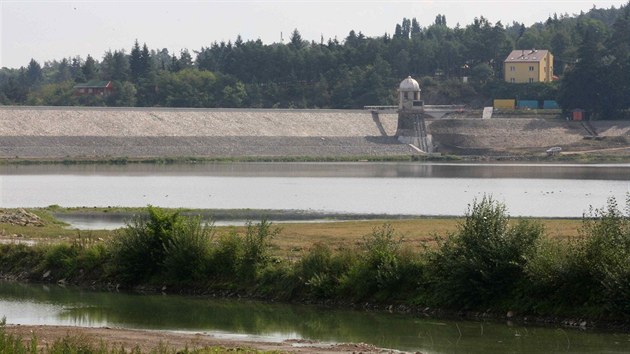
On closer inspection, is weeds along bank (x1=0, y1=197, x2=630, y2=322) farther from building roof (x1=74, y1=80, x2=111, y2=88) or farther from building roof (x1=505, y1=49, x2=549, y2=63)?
building roof (x1=74, y1=80, x2=111, y2=88)

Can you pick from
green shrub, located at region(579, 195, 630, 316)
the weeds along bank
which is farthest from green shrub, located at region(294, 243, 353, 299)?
green shrub, located at region(579, 195, 630, 316)

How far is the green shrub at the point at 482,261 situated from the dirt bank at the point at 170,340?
19.3ft

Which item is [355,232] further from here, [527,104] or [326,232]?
[527,104]

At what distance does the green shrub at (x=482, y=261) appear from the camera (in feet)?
109

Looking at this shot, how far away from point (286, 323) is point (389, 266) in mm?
3728

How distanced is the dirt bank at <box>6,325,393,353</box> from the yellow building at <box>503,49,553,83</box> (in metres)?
148

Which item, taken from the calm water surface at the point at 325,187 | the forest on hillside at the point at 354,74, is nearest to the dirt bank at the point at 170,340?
the calm water surface at the point at 325,187

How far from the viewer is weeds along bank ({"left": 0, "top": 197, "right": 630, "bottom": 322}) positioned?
3209 centimetres

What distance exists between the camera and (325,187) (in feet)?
289

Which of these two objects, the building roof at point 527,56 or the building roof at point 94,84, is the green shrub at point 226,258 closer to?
the building roof at point 527,56

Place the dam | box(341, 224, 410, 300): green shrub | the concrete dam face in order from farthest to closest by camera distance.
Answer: the dam
the concrete dam face
box(341, 224, 410, 300): green shrub

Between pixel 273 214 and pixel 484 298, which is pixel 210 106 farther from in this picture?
pixel 484 298

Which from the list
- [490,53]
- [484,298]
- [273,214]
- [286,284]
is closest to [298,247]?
[286,284]

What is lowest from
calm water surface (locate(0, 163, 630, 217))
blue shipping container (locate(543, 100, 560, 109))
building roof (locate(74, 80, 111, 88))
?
calm water surface (locate(0, 163, 630, 217))
